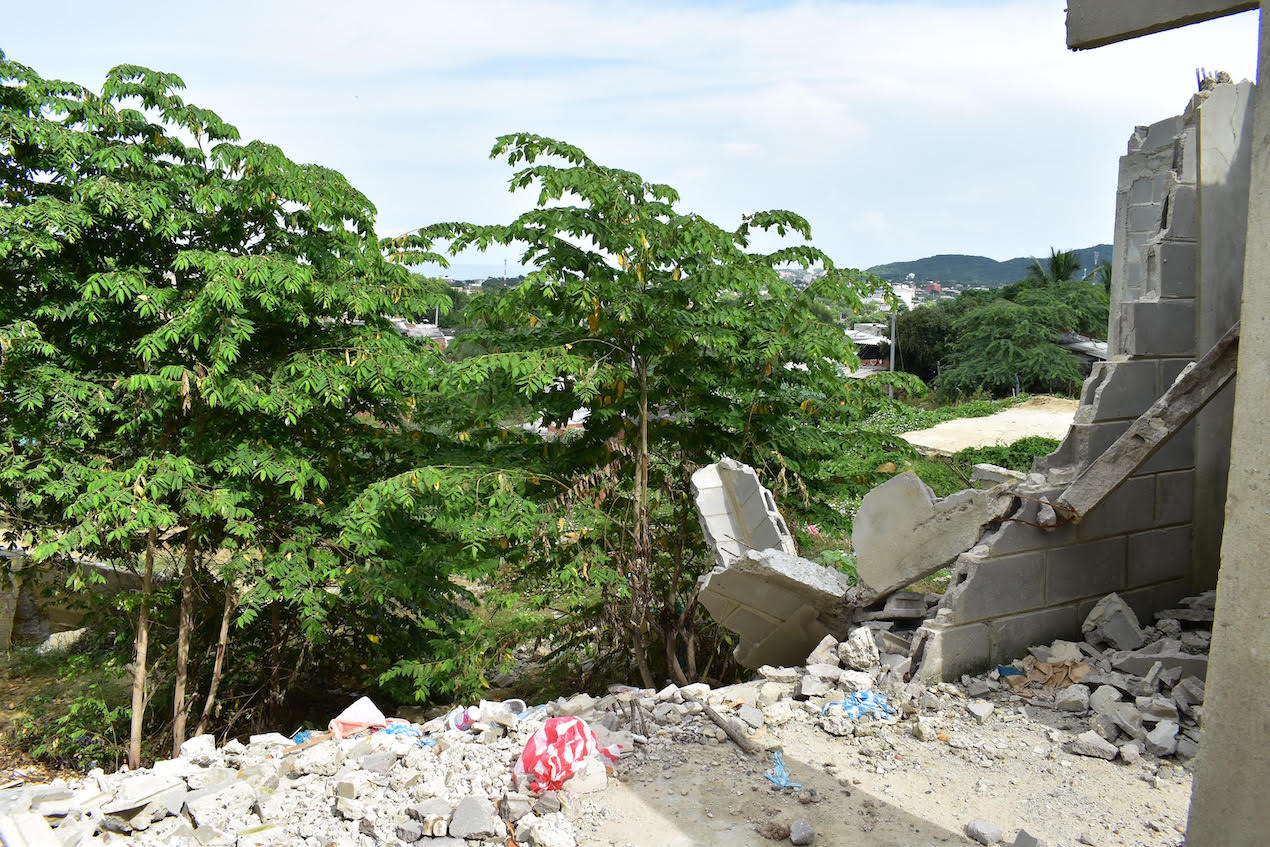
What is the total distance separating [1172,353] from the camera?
19.7 feet

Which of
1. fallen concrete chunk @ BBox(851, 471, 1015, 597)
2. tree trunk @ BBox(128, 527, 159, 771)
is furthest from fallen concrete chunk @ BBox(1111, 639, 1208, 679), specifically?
tree trunk @ BBox(128, 527, 159, 771)

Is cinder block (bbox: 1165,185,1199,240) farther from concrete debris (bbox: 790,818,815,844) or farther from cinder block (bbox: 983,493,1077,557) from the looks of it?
concrete debris (bbox: 790,818,815,844)

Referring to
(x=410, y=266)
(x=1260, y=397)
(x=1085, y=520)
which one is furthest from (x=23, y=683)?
(x=1260, y=397)

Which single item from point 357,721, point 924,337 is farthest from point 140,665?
point 924,337

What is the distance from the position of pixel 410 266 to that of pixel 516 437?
1.94 meters

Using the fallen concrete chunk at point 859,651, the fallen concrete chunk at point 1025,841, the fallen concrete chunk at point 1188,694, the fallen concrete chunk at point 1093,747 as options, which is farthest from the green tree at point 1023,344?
the fallen concrete chunk at point 1025,841

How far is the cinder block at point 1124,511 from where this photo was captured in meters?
5.95

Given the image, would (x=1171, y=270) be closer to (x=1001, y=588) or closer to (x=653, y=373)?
(x=1001, y=588)

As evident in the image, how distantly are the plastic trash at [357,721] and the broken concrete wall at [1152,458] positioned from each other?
3445 millimetres

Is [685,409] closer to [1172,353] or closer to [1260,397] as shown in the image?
[1172,353]

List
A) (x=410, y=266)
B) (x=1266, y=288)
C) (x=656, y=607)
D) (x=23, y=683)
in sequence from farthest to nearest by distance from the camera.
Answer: (x=23, y=683)
(x=410, y=266)
(x=656, y=607)
(x=1266, y=288)

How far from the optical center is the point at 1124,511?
602 cm

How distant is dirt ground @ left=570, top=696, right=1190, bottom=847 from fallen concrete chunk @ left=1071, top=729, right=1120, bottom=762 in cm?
4

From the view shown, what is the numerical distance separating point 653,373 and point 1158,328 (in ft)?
12.4
